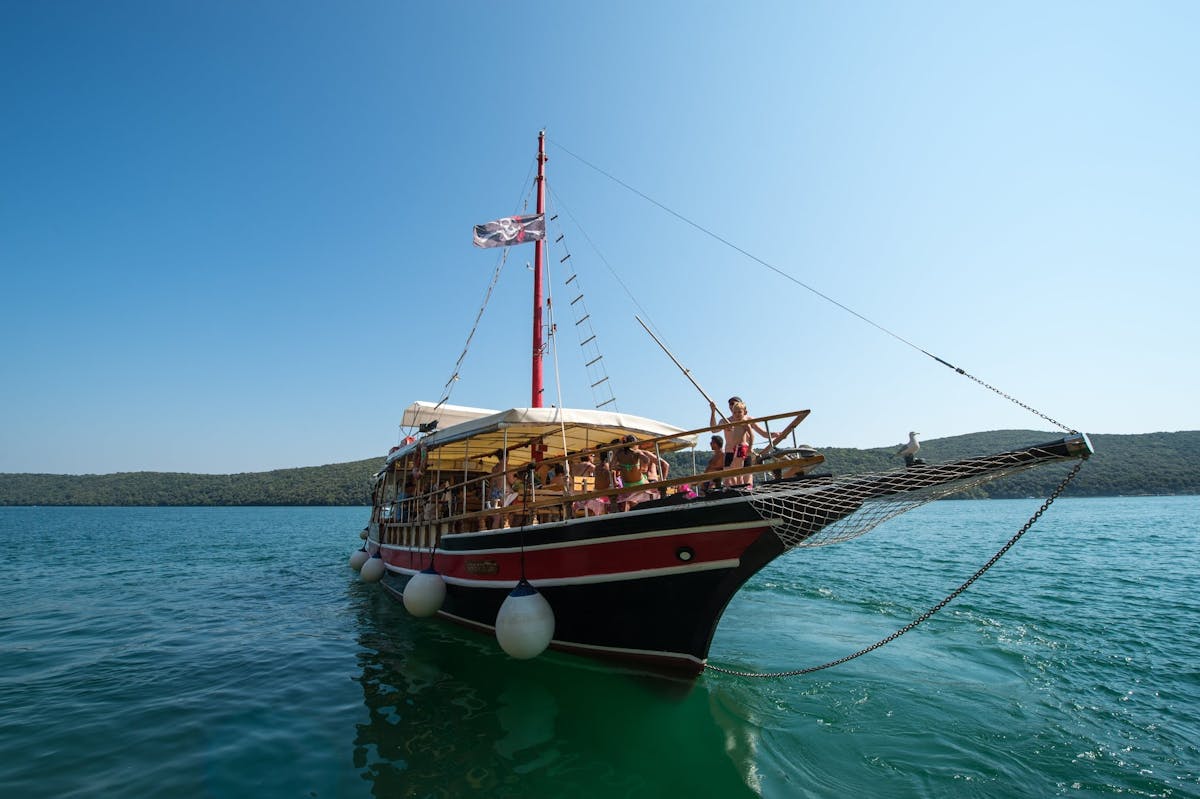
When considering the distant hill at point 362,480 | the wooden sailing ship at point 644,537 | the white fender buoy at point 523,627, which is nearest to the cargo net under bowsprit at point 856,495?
the wooden sailing ship at point 644,537

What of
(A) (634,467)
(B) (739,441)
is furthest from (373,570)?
(B) (739,441)

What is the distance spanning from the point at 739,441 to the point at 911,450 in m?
2.12

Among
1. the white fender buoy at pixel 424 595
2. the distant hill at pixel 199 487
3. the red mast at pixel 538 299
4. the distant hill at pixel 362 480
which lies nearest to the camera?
the white fender buoy at pixel 424 595

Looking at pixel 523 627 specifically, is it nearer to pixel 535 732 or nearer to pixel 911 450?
pixel 535 732

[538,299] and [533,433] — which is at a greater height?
[538,299]

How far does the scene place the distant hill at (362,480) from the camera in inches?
2908

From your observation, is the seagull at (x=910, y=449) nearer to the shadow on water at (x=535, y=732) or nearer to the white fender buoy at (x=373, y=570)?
the shadow on water at (x=535, y=732)

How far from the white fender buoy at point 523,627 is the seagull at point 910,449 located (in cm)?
474

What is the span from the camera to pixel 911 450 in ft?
17.2

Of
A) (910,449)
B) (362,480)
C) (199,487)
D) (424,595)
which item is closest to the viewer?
(910,449)

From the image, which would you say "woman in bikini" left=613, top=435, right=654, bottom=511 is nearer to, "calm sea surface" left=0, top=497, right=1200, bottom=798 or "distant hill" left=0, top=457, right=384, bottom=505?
"calm sea surface" left=0, top=497, right=1200, bottom=798

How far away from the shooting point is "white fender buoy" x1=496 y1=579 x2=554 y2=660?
22.5ft

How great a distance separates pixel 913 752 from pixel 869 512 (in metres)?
2.45

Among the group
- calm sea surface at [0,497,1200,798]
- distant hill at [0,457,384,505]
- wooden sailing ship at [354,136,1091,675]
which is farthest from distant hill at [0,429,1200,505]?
wooden sailing ship at [354,136,1091,675]
